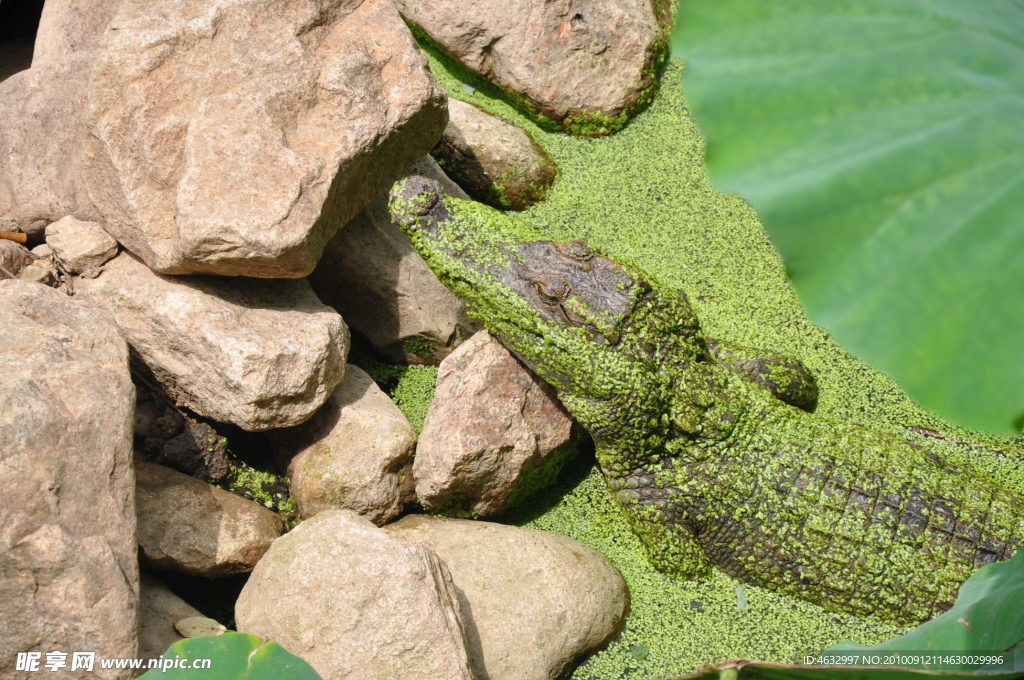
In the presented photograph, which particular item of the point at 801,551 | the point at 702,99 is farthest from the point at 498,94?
the point at 702,99

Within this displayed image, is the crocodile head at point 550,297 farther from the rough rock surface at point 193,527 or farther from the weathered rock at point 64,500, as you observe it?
the weathered rock at point 64,500

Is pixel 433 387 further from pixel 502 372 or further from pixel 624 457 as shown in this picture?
pixel 624 457

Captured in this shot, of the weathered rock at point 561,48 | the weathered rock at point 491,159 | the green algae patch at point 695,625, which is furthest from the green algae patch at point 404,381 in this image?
the weathered rock at point 561,48

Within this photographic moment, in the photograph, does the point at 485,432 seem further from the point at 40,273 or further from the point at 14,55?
the point at 14,55

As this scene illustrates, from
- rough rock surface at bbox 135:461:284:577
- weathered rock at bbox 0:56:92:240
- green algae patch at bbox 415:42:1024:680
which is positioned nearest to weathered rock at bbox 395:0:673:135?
green algae patch at bbox 415:42:1024:680

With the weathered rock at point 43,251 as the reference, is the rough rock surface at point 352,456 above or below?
below

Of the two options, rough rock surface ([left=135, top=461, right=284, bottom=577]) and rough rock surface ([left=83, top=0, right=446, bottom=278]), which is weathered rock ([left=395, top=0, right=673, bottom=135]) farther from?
rough rock surface ([left=135, top=461, right=284, bottom=577])
